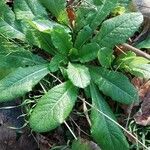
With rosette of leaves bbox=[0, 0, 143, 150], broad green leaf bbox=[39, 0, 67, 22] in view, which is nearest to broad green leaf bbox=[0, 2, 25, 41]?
rosette of leaves bbox=[0, 0, 143, 150]

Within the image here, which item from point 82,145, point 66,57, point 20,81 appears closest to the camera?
point 82,145

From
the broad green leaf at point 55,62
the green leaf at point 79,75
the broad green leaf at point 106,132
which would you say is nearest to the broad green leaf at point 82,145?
the broad green leaf at point 106,132

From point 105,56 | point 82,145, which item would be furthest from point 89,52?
point 82,145

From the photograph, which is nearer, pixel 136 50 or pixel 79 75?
pixel 79 75

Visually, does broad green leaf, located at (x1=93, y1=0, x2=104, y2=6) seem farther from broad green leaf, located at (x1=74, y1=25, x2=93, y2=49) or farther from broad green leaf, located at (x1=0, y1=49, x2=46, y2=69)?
broad green leaf, located at (x1=0, y1=49, x2=46, y2=69)

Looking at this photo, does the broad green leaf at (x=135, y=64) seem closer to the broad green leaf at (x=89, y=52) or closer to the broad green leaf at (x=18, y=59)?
the broad green leaf at (x=89, y=52)

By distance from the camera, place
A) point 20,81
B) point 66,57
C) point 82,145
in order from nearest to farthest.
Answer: point 82,145 < point 20,81 < point 66,57

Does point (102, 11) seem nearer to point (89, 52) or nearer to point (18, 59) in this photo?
point (89, 52)
